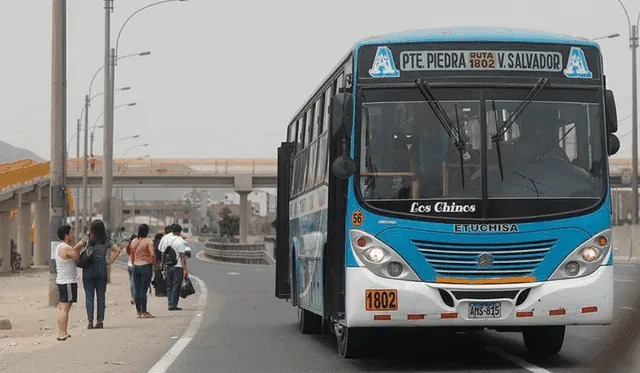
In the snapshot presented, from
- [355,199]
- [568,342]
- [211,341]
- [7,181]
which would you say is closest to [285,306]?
[211,341]

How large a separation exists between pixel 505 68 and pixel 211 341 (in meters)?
6.84

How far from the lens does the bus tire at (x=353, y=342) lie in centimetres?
1212

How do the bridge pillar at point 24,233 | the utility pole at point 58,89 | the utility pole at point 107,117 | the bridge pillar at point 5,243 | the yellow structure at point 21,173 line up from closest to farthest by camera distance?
the utility pole at point 58,89, the utility pole at point 107,117, the yellow structure at point 21,173, the bridge pillar at point 5,243, the bridge pillar at point 24,233

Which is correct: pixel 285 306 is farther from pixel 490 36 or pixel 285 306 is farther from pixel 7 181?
pixel 7 181

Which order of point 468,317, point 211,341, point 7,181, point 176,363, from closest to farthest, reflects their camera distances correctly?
1. point 468,317
2. point 176,363
3. point 211,341
4. point 7,181

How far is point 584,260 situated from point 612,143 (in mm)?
1150

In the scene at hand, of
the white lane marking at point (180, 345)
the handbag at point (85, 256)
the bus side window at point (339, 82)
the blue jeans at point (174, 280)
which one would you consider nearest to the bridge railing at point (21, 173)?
the white lane marking at point (180, 345)

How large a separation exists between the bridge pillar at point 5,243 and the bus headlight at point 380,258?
4325 cm

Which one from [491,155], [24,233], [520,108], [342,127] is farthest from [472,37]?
[24,233]

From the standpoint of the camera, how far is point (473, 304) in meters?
11.1

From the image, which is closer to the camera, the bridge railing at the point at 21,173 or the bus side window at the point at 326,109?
the bus side window at the point at 326,109

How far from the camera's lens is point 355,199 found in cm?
1138

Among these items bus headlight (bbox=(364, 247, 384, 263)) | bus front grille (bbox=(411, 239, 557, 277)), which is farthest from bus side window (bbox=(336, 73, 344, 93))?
bus front grille (bbox=(411, 239, 557, 277))

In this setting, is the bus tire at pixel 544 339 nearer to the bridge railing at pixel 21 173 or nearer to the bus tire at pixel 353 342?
the bus tire at pixel 353 342
